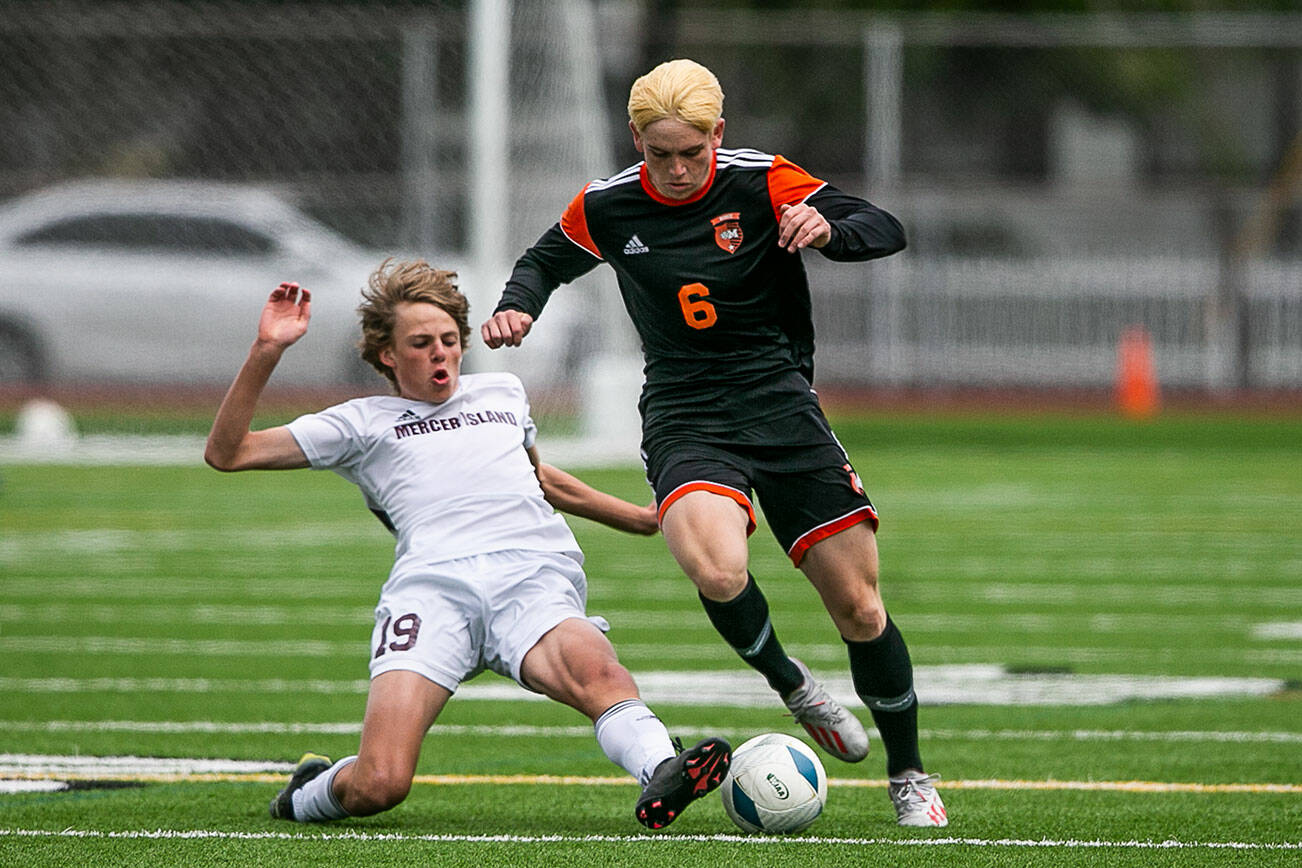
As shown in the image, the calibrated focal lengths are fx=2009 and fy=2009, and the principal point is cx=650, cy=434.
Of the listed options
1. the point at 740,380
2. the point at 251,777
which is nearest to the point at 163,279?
the point at 251,777

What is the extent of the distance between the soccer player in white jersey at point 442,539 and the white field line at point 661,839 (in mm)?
128

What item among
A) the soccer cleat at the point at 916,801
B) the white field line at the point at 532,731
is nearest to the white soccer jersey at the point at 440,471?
the soccer cleat at the point at 916,801

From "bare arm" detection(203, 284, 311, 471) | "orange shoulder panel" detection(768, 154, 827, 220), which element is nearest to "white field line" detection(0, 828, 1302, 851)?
"bare arm" detection(203, 284, 311, 471)

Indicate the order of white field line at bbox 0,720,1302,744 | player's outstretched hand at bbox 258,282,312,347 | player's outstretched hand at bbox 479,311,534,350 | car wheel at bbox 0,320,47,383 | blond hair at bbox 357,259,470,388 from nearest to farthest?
1. player's outstretched hand at bbox 258,282,312,347
2. player's outstretched hand at bbox 479,311,534,350
3. blond hair at bbox 357,259,470,388
4. white field line at bbox 0,720,1302,744
5. car wheel at bbox 0,320,47,383

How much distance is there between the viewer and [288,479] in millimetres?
18703

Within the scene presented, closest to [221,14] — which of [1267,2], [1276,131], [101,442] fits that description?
[101,442]

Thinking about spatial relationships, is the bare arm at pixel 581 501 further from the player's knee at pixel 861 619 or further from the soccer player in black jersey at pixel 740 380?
the player's knee at pixel 861 619

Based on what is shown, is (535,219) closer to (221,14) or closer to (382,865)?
(221,14)

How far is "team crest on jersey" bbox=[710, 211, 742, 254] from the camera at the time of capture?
5523 mm

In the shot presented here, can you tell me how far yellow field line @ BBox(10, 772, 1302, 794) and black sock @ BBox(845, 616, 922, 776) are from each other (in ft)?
1.81

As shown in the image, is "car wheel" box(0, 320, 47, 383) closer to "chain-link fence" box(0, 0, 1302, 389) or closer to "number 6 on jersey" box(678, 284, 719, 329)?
"chain-link fence" box(0, 0, 1302, 389)

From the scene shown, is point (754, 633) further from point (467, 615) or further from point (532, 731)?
point (532, 731)

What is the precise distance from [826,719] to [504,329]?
1.38m

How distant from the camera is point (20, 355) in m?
20.5
